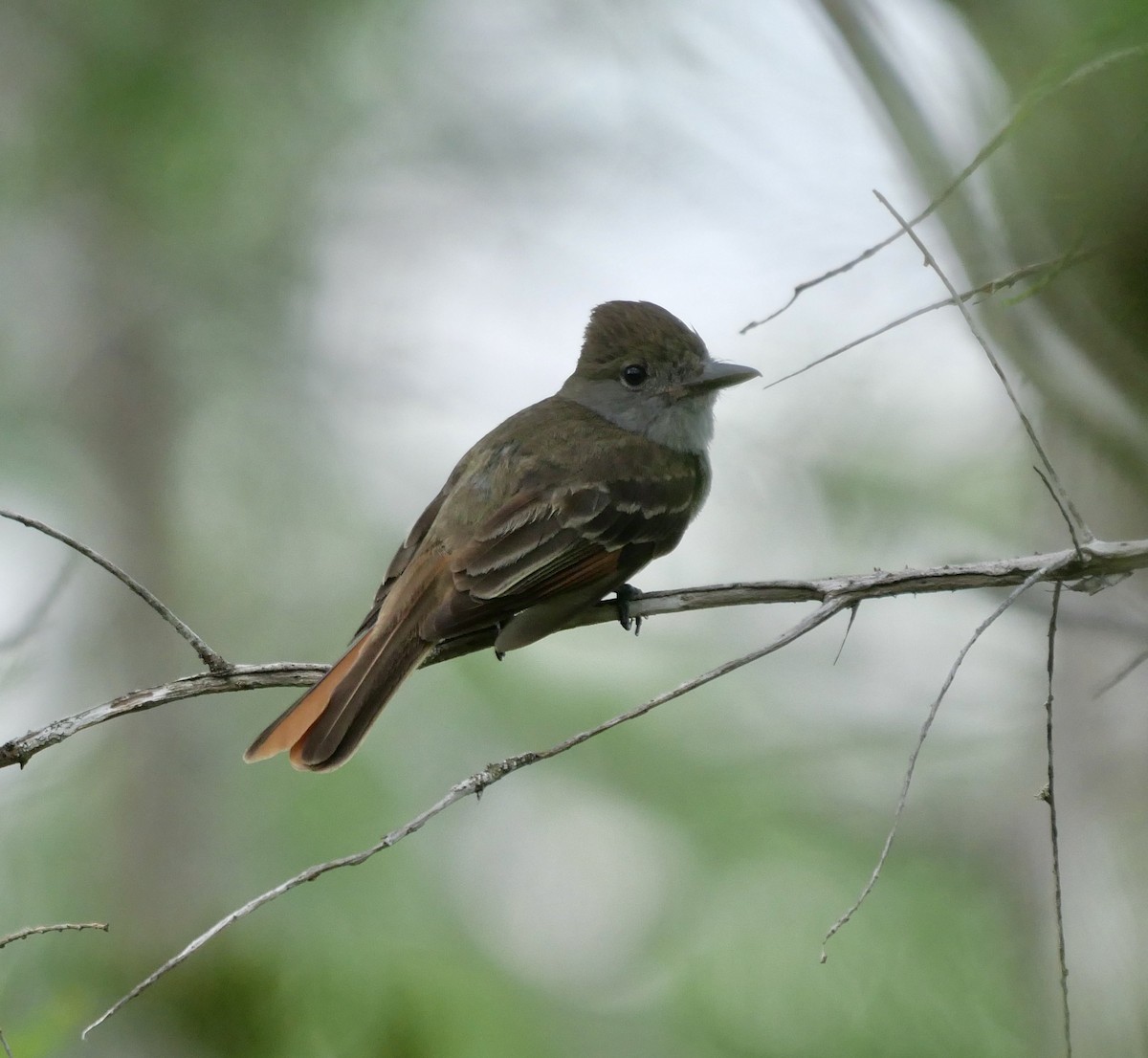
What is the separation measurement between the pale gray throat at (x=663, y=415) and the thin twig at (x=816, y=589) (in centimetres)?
175

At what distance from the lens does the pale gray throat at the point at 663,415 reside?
471 cm

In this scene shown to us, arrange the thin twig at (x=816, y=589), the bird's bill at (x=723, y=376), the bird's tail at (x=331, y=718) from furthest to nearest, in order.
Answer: the bird's bill at (x=723, y=376)
the bird's tail at (x=331, y=718)
the thin twig at (x=816, y=589)

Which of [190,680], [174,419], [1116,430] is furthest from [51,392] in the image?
[1116,430]

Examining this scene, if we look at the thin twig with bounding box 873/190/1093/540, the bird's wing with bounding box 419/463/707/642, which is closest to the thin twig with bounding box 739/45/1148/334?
the thin twig with bounding box 873/190/1093/540

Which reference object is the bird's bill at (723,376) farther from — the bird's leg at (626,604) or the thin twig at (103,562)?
the thin twig at (103,562)

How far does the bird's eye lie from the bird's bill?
223 millimetres

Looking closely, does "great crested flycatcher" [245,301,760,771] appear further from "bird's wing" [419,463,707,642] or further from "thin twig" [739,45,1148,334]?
"thin twig" [739,45,1148,334]

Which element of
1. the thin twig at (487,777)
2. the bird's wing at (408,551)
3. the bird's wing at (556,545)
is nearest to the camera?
the thin twig at (487,777)

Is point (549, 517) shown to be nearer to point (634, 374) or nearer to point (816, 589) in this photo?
point (634, 374)

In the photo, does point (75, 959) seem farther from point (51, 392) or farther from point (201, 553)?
point (51, 392)

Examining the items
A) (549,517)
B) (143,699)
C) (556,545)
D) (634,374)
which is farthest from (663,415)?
(143,699)

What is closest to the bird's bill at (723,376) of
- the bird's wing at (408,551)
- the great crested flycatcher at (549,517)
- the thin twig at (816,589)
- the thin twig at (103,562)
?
the great crested flycatcher at (549,517)

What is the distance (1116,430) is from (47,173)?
691 cm

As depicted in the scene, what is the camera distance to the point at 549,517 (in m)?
4.03
